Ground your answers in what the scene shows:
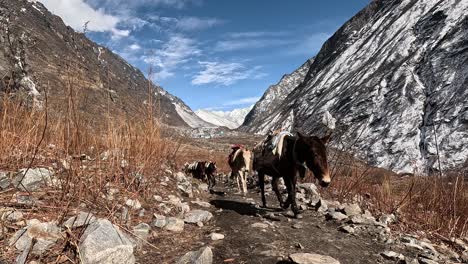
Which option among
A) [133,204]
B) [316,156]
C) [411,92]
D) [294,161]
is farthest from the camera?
[411,92]

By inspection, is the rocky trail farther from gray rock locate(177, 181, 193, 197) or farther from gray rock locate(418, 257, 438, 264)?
gray rock locate(177, 181, 193, 197)

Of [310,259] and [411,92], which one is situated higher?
[411,92]

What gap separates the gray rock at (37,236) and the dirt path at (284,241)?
1.57 m

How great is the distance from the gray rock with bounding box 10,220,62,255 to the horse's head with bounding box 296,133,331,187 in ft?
12.1

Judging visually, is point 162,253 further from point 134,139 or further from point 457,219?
point 457,219

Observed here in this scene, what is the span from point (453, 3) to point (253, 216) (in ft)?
152

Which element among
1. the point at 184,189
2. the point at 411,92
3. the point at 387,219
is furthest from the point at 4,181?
the point at 411,92

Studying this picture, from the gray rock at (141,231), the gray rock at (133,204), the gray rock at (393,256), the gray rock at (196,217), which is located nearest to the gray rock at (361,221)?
the gray rock at (393,256)

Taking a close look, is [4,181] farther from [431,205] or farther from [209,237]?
[431,205]

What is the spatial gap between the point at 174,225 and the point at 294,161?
2.31m

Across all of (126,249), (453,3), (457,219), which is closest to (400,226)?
(457,219)

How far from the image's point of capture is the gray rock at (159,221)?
488 cm

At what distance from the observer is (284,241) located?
4.65 meters

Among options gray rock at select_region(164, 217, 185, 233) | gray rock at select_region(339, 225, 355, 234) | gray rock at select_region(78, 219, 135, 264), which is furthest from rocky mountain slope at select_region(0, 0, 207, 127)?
gray rock at select_region(339, 225, 355, 234)
